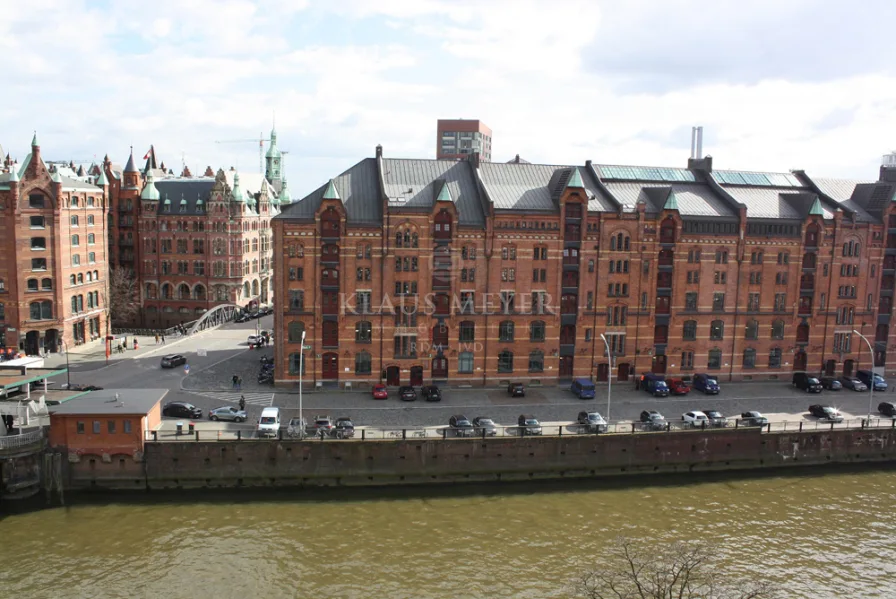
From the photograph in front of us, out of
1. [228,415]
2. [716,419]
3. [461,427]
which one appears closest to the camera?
[461,427]

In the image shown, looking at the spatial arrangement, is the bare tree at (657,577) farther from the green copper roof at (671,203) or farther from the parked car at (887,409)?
the green copper roof at (671,203)

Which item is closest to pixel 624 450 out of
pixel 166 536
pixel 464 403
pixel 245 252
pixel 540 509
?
pixel 540 509

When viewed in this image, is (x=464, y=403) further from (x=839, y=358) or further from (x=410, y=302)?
(x=839, y=358)

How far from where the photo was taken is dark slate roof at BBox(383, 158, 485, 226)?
76.4 metres

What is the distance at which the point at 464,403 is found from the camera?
238 ft

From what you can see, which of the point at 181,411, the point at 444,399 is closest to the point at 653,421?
the point at 444,399

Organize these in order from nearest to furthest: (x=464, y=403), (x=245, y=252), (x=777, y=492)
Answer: (x=777, y=492) → (x=464, y=403) → (x=245, y=252)

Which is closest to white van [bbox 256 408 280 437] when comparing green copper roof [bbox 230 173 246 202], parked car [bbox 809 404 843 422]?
parked car [bbox 809 404 843 422]

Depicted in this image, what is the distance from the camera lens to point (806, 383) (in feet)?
264

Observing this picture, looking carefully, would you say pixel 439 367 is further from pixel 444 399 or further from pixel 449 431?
pixel 449 431

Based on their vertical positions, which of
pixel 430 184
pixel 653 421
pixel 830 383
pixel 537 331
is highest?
pixel 430 184

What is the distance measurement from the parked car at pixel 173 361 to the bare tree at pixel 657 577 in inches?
2100

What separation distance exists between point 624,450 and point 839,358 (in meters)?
36.6

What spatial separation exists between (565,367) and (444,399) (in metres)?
14.6
